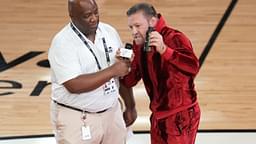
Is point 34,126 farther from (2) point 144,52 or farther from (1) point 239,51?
(1) point 239,51

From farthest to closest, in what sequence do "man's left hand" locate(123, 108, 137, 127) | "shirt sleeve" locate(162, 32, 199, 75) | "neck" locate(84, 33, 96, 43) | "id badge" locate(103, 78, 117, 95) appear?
"man's left hand" locate(123, 108, 137, 127) → "id badge" locate(103, 78, 117, 95) → "neck" locate(84, 33, 96, 43) → "shirt sleeve" locate(162, 32, 199, 75)

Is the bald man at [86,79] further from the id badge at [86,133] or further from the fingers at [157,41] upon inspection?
the fingers at [157,41]

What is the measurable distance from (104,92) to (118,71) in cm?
28

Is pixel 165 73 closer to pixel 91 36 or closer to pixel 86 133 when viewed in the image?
pixel 91 36

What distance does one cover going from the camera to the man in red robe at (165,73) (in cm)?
353

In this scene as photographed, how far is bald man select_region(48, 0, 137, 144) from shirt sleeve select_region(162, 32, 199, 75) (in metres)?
0.27

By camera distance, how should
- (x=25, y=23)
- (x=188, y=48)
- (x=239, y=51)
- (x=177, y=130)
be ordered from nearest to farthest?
1. (x=188, y=48)
2. (x=177, y=130)
3. (x=239, y=51)
4. (x=25, y=23)

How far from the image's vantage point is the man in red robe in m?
3.53

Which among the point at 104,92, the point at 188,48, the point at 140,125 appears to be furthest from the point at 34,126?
the point at 188,48

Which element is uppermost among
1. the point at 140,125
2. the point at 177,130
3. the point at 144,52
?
the point at 144,52

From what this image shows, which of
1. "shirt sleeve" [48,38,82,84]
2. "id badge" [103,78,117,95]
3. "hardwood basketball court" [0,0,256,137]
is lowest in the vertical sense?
"hardwood basketball court" [0,0,256,137]

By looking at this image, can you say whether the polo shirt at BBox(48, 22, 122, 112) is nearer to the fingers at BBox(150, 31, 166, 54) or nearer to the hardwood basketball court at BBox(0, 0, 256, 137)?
the fingers at BBox(150, 31, 166, 54)

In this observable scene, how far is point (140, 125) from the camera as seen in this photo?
226 inches

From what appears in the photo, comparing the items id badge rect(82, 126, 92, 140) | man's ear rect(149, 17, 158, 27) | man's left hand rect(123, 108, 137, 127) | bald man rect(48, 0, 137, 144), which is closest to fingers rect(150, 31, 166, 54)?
man's ear rect(149, 17, 158, 27)
